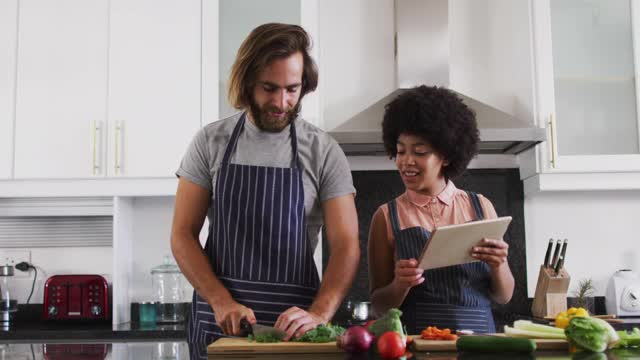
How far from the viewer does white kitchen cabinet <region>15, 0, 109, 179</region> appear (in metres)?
3.12

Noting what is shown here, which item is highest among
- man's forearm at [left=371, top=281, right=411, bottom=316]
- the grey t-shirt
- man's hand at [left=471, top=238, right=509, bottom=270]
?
the grey t-shirt

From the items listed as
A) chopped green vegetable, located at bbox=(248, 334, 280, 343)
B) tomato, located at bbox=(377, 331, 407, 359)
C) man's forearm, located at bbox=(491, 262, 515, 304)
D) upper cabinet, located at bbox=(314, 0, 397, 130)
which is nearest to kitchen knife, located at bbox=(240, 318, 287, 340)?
chopped green vegetable, located at bbox=(248, 334, 280, 343)

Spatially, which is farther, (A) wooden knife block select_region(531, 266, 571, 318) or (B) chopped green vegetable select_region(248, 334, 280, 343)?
A: (A) wooden knife block select_region(531, 266, 571, 318)

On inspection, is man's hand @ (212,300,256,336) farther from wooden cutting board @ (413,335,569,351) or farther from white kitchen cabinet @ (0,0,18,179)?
white kitchen cabinet @ (0,0,18,179)

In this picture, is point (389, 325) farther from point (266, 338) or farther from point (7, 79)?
point (7, 79)

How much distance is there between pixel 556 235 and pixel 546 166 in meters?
0.44

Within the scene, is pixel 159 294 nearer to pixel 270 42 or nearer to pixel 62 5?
pixel 62 5

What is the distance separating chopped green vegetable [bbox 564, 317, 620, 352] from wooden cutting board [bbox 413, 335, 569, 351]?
0.05m

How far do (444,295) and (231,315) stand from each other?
541 mm

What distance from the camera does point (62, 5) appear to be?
3170 millimetres

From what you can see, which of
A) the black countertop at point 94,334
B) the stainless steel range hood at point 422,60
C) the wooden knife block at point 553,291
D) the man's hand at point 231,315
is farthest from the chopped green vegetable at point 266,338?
the wooden knife block at point 553,291

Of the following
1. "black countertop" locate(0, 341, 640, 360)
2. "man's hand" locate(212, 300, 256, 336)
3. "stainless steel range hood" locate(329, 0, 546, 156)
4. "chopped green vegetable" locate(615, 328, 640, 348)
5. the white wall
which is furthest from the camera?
the white wall

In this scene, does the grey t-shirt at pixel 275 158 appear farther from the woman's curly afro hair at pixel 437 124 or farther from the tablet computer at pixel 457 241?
the tablet computer at pixel 457 241

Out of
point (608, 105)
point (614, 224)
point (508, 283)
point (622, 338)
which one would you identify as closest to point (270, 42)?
point (508, 283)
